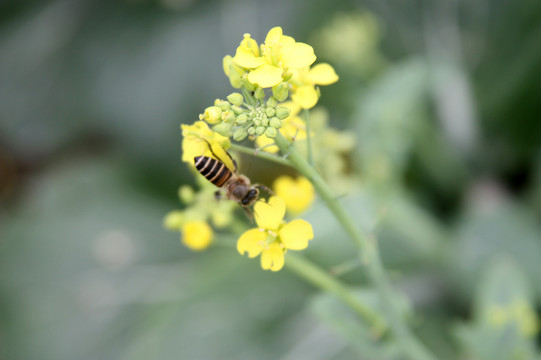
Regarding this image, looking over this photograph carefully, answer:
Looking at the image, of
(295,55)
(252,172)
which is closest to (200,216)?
(295,55)

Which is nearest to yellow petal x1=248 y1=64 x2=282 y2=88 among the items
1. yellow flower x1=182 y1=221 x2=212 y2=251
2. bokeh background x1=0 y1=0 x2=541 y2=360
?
yellow flower x1=182 y1=221 x2=212 y2=251

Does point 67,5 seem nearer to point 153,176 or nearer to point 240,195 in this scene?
point 153,176

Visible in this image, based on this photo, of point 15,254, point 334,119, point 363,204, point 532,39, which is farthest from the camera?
point 334,119

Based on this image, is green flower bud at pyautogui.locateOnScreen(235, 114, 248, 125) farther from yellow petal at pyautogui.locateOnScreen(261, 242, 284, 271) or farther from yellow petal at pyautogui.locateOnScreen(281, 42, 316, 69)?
yellow petal at pyautogui.locateOnScreen(261, 242, 284, 271)

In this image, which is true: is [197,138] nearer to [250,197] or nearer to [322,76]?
[250,197]

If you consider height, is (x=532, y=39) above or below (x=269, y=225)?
above

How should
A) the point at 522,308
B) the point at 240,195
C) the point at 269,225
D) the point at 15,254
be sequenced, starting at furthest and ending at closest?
the point at 15,254, the point at 522,308, the point at 240,195, the point at 269,225

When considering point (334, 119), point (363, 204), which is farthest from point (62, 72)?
point (363, 204)
